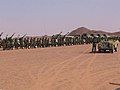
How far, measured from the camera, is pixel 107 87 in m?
12.2

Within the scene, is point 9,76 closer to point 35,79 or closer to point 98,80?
point 35,79

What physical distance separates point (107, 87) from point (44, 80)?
2.59m

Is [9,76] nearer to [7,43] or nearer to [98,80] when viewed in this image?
[98,80]

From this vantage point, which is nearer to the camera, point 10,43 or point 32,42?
point 10,43

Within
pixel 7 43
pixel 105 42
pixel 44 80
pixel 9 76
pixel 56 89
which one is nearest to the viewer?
pixel 56 89

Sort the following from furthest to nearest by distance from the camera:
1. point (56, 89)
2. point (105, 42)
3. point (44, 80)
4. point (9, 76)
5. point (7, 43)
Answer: point (7, 43) → point (105, 42) → point (9, 76) → point (44, 80) → point (56, 89)

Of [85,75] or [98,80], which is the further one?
[85,75]

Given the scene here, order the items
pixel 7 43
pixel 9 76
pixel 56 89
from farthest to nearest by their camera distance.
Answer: pixel 7 43 < pixel 9 76 < pixel 56 89

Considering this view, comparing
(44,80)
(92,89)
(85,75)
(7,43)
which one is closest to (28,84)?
(44,80)

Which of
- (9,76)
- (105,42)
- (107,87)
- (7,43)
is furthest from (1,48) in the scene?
(107,87)

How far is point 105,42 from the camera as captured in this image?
3428 cm

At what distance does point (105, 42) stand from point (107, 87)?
2232cm

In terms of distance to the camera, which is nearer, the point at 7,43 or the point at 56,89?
the point at 56,89

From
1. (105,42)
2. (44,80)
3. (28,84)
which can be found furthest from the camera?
(105,42)
